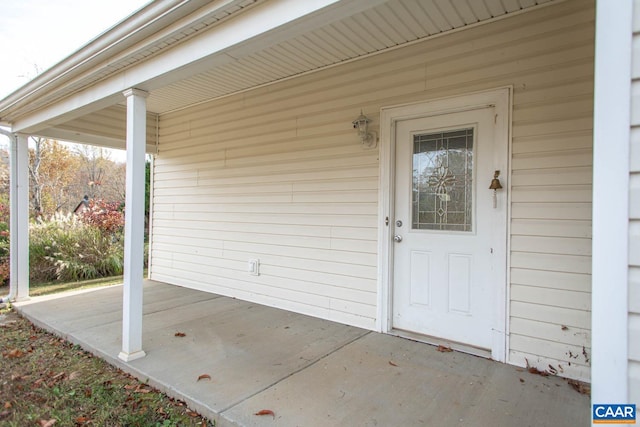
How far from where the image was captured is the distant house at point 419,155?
1216 millimetres

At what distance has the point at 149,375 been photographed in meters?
2.58

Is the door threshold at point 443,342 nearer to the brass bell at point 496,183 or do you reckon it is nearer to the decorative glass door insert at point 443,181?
the decorative glass door insert at point 443,181

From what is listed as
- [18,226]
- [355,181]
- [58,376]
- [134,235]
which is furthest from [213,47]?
[18,226]

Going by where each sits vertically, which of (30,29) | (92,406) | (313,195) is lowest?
(92,406)

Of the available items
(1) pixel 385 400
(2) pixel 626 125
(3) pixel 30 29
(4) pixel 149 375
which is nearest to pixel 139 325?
(4) pixel 149 375

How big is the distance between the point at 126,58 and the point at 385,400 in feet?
10.6

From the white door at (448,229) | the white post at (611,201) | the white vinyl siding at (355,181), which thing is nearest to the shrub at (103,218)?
the white vinyl siding at (355,181)

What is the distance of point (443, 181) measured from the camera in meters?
3.18

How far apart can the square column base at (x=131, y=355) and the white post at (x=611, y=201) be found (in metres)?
2.98

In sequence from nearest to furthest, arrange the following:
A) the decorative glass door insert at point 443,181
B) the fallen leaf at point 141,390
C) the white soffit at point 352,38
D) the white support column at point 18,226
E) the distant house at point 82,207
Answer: the fallen leaf at point 141,390, the white soffit at point 352,38, the decorative glass door insert at point 443,181, the white support column at point 18,226, the distant house at point 82,207

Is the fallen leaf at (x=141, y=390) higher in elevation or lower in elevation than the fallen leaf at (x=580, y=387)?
lower

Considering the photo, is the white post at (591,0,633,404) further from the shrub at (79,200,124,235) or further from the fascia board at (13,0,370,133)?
the shrub at (79,200,124,235)

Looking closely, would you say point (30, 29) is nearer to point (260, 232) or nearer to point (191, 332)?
point (260, 232)

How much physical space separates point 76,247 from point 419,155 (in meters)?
6.71
